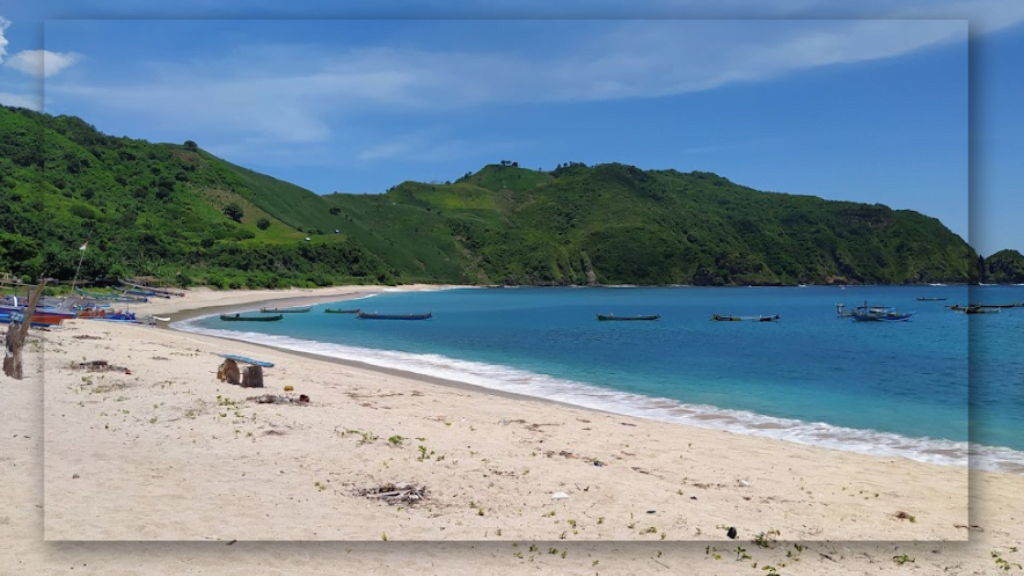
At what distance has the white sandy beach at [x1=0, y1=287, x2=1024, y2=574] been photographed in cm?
690

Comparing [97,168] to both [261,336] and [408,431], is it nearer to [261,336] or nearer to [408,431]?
[261,336]

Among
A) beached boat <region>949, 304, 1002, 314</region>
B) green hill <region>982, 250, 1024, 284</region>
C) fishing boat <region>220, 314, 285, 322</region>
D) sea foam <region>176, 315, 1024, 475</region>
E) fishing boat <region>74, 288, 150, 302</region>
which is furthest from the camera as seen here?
beached boat <region>949, 304, 1002, 314</region>

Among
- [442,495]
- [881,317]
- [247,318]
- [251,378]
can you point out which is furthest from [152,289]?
[881,317]

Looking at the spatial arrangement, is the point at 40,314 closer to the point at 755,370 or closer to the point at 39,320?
the point at 39,320

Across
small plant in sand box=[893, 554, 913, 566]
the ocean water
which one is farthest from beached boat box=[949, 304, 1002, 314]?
small plant in sand box=[893, 554, 913, 566]

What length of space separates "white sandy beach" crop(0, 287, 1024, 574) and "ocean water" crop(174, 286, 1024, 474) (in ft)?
7.05

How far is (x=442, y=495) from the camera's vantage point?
8805mm

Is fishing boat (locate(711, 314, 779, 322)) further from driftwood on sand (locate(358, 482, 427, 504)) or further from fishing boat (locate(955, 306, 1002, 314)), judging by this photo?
driftwood on sand (locate(358, 482, 427, 504))

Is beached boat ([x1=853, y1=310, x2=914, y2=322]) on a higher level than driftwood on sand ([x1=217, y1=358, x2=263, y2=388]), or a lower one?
lower

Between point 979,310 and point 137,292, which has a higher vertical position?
point 137,292

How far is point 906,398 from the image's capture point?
912 inches

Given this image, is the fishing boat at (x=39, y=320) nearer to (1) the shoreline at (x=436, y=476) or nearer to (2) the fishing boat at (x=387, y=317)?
(1) the shoreline at (x=436, y=476)

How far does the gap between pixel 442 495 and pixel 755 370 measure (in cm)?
2417

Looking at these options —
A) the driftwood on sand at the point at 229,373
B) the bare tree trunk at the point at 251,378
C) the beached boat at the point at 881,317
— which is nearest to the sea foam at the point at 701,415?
the bare tree trunk at the point at 251,378
